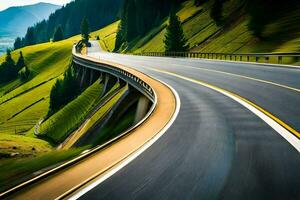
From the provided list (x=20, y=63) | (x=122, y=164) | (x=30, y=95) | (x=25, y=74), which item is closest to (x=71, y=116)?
(x=122, y=164)

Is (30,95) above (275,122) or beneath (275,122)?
beneath

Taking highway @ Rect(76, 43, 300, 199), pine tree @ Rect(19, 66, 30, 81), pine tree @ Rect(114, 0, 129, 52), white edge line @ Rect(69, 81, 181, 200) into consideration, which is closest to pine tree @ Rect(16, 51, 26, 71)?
pine tree @ Rect(19, 66, 30, 81)

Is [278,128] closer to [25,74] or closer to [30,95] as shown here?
[30,95]

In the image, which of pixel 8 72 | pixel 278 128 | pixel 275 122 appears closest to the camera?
pixel 278 128

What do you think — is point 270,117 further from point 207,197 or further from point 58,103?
point 58,103

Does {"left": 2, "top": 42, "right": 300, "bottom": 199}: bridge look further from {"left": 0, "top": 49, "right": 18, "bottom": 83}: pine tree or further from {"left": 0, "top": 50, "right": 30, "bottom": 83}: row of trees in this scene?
{"left": 0, "top": 49, "right": 18, "bottom": 83}: pine tree

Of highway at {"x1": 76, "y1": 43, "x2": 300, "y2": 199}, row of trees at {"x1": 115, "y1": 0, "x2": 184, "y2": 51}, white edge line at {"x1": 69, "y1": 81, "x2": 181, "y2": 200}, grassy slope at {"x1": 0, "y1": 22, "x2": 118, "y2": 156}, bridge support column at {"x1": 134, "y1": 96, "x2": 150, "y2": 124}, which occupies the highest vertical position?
row of trees at {"x1": 115, "y1": 0, "x2": 184, "y2": 51}

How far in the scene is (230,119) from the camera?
516 inches

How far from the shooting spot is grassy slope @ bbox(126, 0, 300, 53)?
185 feet

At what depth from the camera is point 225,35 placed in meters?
73.4

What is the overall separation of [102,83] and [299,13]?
34.2 metres

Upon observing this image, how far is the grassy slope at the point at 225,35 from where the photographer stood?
56.3 metres

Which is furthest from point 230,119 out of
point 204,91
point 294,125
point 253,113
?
point 204,91

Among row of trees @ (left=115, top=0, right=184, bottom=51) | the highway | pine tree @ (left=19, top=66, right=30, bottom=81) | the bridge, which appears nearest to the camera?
the highway
